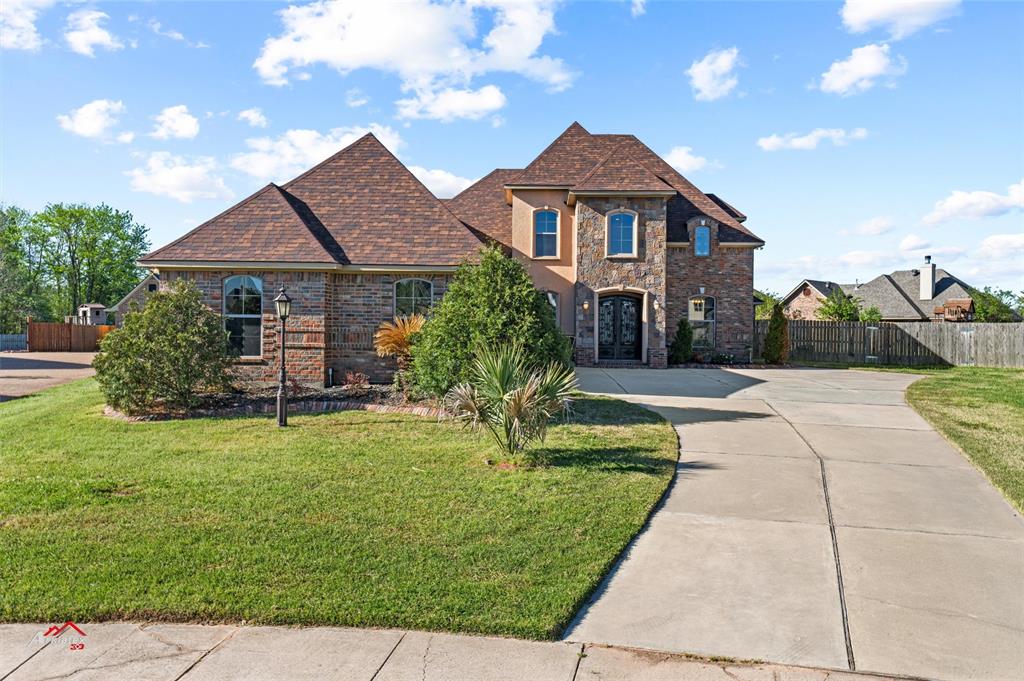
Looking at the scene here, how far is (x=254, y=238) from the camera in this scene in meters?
15.3

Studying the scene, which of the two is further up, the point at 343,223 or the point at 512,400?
the point at 343,223

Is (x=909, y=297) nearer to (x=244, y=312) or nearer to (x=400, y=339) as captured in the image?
(x=400, y=339)

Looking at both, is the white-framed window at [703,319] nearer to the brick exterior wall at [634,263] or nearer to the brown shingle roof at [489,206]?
the brick exterior wall at [634,263]

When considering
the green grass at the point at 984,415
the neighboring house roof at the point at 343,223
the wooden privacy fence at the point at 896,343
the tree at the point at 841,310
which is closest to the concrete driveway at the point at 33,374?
the neighboring house roof at the point at 343,223

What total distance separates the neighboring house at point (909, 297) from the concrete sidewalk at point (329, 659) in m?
43.5

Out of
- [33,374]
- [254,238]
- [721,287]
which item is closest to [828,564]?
[254,238]

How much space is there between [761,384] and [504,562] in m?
13.6

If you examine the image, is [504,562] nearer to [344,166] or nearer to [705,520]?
[705,520]

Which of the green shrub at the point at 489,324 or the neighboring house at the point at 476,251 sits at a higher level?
the neighboring house at the point at 476,251

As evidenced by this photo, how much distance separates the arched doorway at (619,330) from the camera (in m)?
22.2

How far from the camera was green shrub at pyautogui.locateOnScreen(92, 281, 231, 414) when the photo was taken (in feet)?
38.6

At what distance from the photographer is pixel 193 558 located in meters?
5.10

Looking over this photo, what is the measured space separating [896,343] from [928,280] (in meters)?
24.5

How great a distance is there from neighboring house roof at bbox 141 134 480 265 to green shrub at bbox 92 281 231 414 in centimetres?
271
